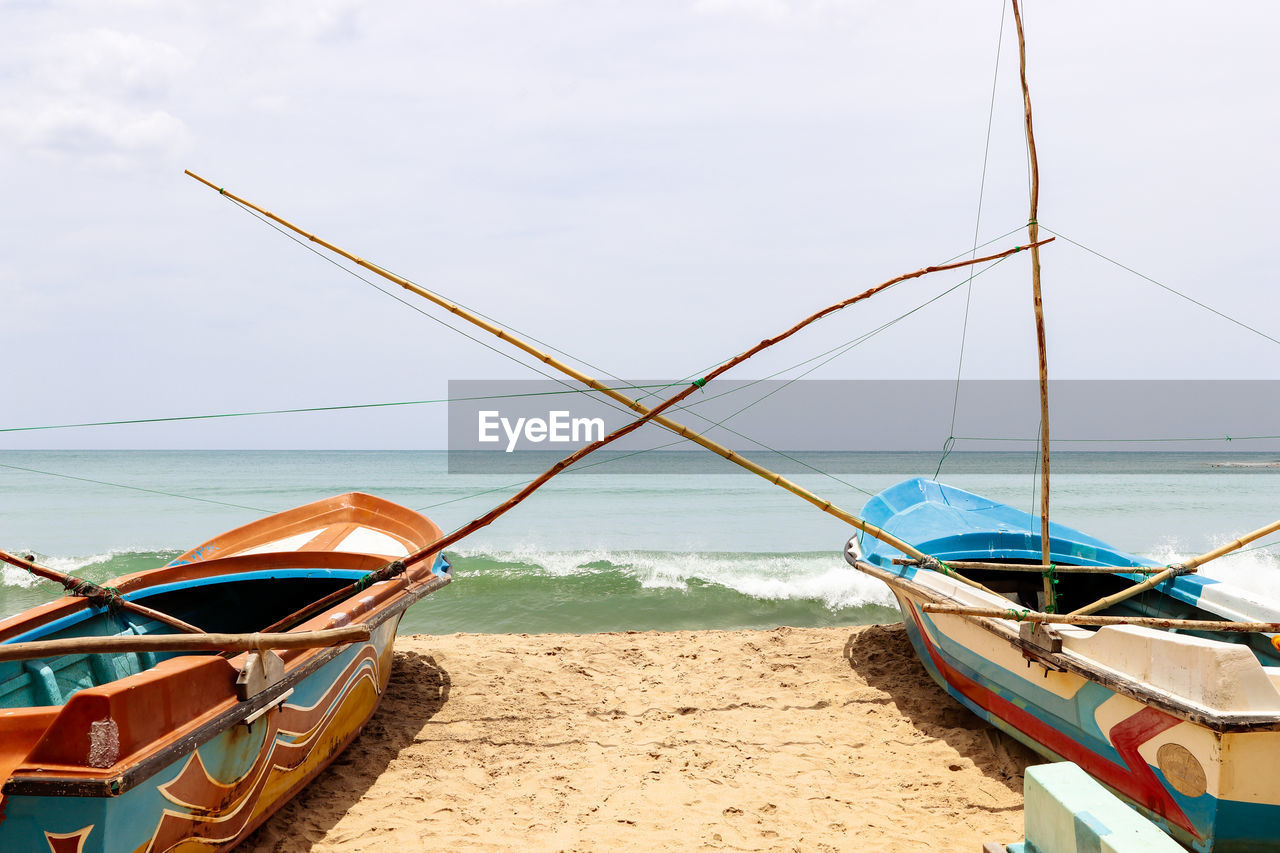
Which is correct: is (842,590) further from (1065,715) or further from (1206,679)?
(1206,679)

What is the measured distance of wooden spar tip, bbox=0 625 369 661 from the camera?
8.53 feet

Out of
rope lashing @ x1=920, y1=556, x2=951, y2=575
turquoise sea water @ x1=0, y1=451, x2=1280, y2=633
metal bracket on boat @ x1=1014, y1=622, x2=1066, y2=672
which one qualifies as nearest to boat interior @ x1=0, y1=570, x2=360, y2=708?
turquoise sea water @ x1=0, y1=451, x2=1280, y2=633

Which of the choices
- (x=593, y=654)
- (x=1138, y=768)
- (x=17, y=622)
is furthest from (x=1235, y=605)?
(x=17, y=622)

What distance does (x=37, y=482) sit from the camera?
35.5 m

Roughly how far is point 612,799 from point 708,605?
5.39 meters

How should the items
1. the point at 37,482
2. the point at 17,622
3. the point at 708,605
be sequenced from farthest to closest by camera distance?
the point at 37,482 < the point at 708,605 < the point at 17,622

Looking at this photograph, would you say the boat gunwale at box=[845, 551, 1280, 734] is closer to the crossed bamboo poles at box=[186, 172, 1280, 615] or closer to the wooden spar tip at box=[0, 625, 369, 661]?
the crossed bamboo poles at box=[186, 172, 1280, 615]

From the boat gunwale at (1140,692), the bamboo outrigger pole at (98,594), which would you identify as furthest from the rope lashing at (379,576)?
the boat gunwale at (1140,692)

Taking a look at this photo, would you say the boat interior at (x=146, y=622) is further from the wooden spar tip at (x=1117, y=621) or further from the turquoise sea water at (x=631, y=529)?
the wooden spar tip at (x=1117, y=621)

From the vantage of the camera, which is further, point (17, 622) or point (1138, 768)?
point (17, 622)

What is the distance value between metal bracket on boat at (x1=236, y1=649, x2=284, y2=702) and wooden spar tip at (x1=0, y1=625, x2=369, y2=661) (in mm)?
390

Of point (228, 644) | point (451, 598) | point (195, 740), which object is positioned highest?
point (228, 644)

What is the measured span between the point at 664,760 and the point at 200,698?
2.74 m

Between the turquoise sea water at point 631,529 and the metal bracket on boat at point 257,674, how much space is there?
3.17 m
